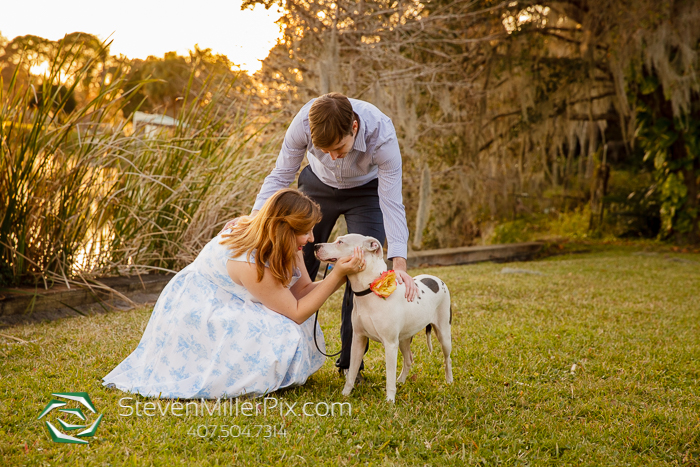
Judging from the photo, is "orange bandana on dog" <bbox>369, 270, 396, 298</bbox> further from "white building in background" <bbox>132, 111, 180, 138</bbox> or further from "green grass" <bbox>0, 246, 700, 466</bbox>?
"white building in background" <bbox>132, 111, 180, 138</bbox>

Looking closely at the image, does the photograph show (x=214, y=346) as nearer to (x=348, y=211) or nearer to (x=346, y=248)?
(x=346, y=248)

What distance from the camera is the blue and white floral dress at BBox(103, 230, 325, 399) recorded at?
2822mm

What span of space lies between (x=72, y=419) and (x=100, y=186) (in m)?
2.80

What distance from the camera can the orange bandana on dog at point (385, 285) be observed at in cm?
271

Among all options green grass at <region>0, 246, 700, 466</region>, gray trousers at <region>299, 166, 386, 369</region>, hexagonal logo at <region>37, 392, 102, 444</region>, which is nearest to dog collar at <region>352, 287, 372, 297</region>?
gray trousers at <region>299, 166, 386, 369</region>

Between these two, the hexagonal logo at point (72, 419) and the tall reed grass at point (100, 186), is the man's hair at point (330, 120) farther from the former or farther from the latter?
the tall reed grass at point (100, 186)

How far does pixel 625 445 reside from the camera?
101 inches

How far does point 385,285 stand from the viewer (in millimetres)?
2719

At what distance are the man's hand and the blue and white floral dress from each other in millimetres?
626

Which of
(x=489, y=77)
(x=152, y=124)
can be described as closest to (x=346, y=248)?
(x=152, y=124)

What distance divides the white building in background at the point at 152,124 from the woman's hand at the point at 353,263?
3090 mm

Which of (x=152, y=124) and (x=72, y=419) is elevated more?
(x=152, y=124)

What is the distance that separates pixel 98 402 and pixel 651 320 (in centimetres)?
467

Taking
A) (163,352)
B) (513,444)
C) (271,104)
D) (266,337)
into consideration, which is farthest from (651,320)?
(271,104)
